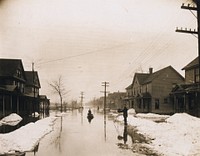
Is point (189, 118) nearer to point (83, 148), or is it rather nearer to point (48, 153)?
point (83, 148)

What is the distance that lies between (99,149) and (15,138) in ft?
11.5

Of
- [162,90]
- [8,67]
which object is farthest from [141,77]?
[8,67]

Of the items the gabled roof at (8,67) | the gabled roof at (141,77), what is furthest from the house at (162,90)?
the gabled roof at (8,67)

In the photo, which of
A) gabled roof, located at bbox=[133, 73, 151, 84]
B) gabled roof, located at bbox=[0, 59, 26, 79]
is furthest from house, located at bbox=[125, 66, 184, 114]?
gabled roof, located at bbox=[0, 59, 26, 79]

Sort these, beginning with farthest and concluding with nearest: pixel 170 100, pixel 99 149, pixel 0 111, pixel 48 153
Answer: pixel 170 100
pixel 0 111
pixel 99 149
pixel 48 153

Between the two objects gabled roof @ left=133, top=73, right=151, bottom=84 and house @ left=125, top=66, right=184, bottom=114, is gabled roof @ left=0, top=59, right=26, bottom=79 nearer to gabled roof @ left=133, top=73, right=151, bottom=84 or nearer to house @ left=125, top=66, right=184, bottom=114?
house @ left=125, top=66, right=184, bottom=114

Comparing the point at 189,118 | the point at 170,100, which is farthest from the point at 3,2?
the point at 170,100

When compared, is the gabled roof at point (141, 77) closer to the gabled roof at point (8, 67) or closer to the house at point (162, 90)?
the house at point (162, 90)

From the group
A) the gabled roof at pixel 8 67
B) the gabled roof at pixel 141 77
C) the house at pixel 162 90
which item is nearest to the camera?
the gabled roof at pixel 8 67

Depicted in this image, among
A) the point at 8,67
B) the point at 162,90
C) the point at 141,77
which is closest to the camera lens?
the point at 8,67

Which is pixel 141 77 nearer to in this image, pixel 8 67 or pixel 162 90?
pixel 162 90

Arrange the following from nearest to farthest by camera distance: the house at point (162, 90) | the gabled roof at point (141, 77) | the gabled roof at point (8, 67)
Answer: the gabled roof at point (8, 67) < the house at point (162, 90) < the gabled roof at point (141, 77)

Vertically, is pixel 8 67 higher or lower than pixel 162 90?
higher

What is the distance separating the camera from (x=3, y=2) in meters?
8.61
